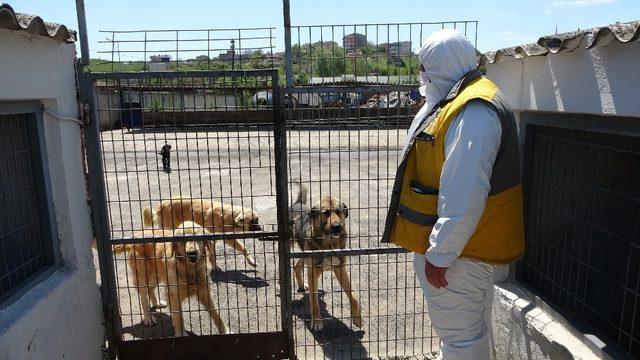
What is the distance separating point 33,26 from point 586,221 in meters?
3.51

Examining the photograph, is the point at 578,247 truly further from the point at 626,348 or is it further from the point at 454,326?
the point at 454,326

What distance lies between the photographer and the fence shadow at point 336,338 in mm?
4344

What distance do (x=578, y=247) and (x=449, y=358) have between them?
1.16m

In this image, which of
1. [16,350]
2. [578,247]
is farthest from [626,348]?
[16,350]

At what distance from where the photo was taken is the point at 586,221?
303 centimetres

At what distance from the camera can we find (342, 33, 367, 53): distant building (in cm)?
551

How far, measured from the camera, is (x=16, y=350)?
2.75 meters

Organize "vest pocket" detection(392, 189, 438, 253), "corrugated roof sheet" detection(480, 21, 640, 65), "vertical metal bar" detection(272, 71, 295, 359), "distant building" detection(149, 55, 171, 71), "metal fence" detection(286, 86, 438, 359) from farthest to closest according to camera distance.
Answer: "distant building" detection(149, 55, 171, 71)
"metal fence" detection(286, 86, 438, 359)
"vertical metal bar" detection(272, 71, 295, 359)
"vest pocket" detection(392, 189, 438, 253)
"corrugated roof sheet" detection(480, 21, 640, 65)

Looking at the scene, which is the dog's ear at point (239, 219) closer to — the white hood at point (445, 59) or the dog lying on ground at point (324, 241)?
the dog lying on ground at point (324, 241)

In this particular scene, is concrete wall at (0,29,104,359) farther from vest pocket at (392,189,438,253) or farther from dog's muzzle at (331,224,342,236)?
vest pocket at (392,189,438,253)

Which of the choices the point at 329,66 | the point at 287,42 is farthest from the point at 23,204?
the point at 329,66

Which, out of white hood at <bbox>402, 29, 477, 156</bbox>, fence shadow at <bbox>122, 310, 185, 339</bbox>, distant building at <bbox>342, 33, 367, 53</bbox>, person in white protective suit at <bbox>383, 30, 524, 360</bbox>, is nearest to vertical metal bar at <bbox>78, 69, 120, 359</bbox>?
fence shadow at <bbox>122, 310, 185, 339</bbox>

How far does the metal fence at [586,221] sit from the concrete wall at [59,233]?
326 cm

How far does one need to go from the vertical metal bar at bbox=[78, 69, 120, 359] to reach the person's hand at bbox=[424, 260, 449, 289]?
99.7 inches
